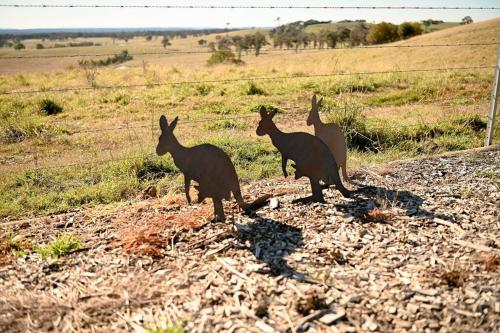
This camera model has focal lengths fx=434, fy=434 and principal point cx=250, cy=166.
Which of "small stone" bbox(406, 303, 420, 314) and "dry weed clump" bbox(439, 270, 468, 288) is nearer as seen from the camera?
"small stone" bbox(406, 303, 420, 314)

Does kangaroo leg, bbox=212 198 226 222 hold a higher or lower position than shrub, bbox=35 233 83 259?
higher

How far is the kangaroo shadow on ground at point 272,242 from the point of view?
10.6 feet

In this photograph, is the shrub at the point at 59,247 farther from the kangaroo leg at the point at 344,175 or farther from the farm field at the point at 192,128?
the kangaroo leg at the point at 344,175

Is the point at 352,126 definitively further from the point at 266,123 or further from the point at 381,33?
the point at 381,33

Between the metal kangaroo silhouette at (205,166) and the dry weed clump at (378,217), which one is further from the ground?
the metal kangaroo silhouette at (205,166)

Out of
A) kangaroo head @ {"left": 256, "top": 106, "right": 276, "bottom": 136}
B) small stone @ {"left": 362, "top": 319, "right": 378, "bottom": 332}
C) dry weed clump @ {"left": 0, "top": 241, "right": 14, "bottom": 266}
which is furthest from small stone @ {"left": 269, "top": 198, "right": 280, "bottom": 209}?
dry weed clump @ {"left": 0, "top": 241, "right": 14, "bottom": 266}

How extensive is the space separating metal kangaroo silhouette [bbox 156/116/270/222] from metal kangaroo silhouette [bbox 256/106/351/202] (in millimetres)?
637

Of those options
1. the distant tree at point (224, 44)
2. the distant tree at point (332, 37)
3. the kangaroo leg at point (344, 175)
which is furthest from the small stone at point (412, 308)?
the distant tree at point (332, 37)

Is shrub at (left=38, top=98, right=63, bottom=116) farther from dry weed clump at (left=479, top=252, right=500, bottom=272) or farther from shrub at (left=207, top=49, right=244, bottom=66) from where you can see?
shrub at (left=207, top=49, right=244, bottom=66)

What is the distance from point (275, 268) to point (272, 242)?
413 millimetres

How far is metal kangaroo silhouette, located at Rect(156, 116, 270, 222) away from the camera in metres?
3.80

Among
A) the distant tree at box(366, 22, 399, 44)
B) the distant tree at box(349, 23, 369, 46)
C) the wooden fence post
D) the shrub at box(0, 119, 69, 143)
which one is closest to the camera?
the wooden fence post

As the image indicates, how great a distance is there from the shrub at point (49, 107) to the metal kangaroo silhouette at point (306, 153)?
31.7 feet

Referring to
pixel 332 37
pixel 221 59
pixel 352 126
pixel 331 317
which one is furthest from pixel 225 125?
pixel 332 37
